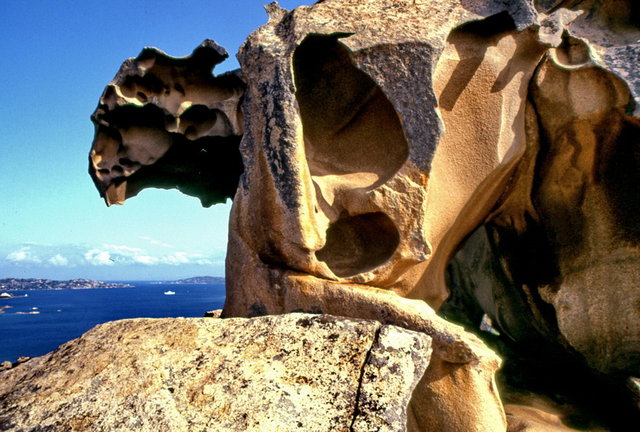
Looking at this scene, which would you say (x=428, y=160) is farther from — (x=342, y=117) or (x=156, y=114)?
(x=156, y=114)

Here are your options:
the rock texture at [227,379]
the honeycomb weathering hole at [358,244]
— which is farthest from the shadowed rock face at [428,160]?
the rock texture at [227,379]

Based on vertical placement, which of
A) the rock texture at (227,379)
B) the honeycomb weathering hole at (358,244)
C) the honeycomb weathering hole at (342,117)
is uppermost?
the honeycomb weathering hole at (342,117)

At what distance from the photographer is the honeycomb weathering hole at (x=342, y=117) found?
3.33 metres

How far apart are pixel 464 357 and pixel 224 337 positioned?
128cm

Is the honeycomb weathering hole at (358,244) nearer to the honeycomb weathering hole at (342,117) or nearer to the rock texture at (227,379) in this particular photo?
the honeycomb weathering hole at (342,117)

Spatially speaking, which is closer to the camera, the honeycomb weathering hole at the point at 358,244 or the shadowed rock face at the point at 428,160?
the shadowed rock face at the point at 428,160

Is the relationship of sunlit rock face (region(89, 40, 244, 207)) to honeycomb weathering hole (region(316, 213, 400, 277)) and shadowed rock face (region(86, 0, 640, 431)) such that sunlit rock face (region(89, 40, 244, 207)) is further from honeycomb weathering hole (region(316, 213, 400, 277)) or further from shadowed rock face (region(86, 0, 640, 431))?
honeycomb weathering hole (region(316, 213, 400, 277))

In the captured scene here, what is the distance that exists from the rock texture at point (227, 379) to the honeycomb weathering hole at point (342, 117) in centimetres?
145

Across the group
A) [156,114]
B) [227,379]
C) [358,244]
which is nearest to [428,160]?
[358,244]

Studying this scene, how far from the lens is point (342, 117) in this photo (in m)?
3.57

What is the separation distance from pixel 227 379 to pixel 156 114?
280 cm

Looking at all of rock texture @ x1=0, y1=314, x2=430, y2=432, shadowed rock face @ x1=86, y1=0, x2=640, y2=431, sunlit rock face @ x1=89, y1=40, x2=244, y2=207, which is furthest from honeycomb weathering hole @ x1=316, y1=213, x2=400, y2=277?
sunlit rock face @ x1=89, y1=40, x2=244, y2=207

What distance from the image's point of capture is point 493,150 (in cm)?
336

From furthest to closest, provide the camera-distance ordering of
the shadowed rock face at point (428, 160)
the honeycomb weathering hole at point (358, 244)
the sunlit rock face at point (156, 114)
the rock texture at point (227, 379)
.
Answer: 1. the sunlit rock face at point (156, 114)
2. the honeycomb weathering hole at point (358, 244)
3. the shadowed rock face at point (428, 160)
4. the rock texture at point (227, 379)
